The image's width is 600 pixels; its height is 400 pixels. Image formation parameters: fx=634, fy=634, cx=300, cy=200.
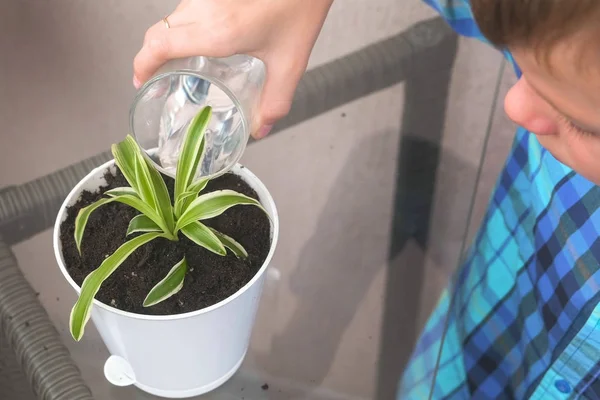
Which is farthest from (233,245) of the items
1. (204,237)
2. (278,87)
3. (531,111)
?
(531,111)

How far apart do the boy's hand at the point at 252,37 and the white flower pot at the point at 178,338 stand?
9 cm

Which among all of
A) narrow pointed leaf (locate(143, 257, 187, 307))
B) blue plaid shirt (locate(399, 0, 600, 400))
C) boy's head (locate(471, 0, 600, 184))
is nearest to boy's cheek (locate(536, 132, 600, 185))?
boy's head (locate(471, 0, 600, 184))

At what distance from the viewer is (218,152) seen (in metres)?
0.51

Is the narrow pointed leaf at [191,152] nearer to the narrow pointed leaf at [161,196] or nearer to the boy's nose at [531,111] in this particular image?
the narrow pointed leaf at [161,196]

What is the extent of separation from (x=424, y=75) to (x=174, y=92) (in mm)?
401

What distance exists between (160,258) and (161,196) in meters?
0.05

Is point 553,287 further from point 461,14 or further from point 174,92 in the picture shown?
point 174,92

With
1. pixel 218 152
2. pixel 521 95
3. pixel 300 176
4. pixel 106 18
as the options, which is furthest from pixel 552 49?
pixel 106 18

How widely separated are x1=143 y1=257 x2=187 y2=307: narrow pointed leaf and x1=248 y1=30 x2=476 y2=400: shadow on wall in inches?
8.1

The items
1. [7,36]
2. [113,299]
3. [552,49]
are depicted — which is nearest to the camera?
[552,49]

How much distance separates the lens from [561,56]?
290 mm

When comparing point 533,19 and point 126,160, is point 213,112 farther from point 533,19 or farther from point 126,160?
point 533,19

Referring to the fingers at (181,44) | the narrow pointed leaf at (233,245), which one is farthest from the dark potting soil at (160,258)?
the fingers at (181,44)

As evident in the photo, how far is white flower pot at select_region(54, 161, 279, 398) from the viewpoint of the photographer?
0.45 metres
